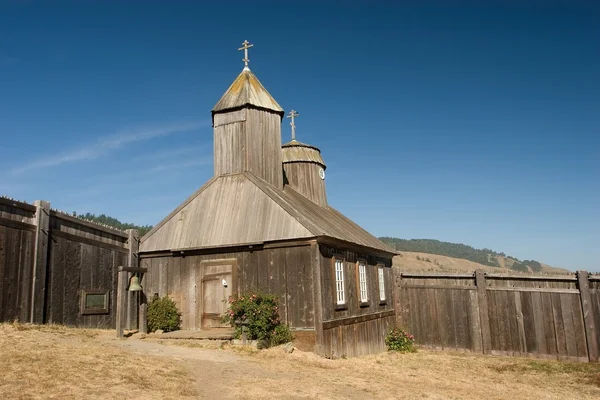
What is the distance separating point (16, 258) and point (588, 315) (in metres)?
17.3

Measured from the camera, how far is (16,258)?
458 inches

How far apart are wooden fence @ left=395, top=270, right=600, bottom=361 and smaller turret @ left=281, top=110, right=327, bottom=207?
20.4 feet

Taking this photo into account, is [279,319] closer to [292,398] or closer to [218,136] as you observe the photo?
[292,398]

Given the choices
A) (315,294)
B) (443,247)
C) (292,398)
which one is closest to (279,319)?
(315,294)

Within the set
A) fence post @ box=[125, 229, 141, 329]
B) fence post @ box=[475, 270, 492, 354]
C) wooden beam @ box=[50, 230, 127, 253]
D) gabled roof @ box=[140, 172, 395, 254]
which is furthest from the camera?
fence post @ box=[475, 270, 492, 354]

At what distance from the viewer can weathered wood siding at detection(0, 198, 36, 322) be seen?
37.1ft

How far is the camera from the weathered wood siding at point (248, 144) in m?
18.3

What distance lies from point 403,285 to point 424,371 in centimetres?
592

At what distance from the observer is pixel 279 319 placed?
1465cm

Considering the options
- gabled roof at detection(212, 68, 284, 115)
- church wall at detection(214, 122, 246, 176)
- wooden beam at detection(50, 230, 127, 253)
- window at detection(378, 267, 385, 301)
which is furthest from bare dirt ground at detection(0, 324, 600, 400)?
gabled roof at detection(212, 68, 284, 115)

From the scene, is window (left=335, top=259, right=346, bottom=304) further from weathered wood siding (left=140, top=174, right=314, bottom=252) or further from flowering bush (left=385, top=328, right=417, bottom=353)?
flowering bush (left=385, top=328, right=417, bottom=353)

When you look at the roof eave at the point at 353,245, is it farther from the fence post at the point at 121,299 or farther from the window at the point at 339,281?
the fence post at the point at 121,299

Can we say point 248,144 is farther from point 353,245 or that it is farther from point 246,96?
point 353,245

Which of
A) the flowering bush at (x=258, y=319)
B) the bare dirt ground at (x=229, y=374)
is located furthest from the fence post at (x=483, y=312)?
the flowering bush at (x=258, y=319)
